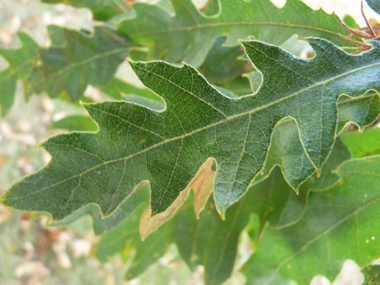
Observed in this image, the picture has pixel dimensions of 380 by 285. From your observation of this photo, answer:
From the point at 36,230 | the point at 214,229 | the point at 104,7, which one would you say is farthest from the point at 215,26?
the point at 36,230

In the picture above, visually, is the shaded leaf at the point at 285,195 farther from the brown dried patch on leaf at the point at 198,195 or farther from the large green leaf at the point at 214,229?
the brown dried patch on leaf at the point at 198,195

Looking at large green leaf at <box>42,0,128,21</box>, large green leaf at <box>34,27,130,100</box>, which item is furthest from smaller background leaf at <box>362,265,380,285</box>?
large green leaf at <box>42,0,128,21</box>

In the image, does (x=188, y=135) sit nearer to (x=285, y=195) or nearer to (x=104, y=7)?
(x=285, y=195)

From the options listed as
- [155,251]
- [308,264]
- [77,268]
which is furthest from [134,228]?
[77,268]

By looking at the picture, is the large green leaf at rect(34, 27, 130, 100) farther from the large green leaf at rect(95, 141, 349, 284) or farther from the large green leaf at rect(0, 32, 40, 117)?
the large green leaf at rect(95, 141, 349, 284)

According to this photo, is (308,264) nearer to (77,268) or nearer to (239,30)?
(239,30)

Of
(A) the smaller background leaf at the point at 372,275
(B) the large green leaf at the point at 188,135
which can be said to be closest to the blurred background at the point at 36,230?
(A) the smaller background leaf at the point at 372,275
